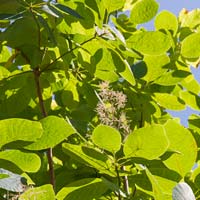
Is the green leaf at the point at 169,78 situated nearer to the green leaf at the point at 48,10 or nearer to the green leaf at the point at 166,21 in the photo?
the green leaf at the point at 166,21

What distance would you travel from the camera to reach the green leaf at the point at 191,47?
1.46 m

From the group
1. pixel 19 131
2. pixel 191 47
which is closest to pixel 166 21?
pixel 191 47

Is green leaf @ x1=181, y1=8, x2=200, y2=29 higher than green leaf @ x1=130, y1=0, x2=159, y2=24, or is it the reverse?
green leaf @ x1=130, y1=0, x2=159, y2=24

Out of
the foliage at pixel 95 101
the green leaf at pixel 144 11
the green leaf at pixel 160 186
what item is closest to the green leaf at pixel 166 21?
the foliage at pixel 95 101

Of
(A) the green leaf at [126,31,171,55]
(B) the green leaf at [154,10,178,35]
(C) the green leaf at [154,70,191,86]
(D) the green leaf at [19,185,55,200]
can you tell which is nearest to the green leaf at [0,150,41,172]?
(D) the green leaf at [19,185,55,200]

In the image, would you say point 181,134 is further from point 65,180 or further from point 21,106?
point 21,106

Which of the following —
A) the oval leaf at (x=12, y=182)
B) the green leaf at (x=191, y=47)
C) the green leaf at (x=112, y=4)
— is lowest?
the oval leaf at (x=12, y=182)

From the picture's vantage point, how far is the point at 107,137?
98 centimetres

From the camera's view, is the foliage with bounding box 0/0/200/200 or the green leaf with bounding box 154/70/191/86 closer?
the foliage with bounding box 0/0/200/200

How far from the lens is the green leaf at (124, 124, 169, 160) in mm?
965

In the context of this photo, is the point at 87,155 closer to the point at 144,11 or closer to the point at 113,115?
the point at 113,115

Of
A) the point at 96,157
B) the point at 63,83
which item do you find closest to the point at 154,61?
the point at 63,83

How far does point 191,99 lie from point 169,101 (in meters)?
0.07

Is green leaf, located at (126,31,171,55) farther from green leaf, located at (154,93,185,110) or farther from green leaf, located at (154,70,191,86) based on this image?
green leaf, located at (154,93,185,110)
